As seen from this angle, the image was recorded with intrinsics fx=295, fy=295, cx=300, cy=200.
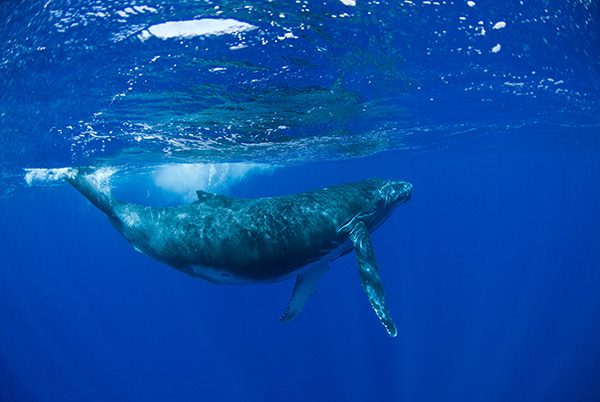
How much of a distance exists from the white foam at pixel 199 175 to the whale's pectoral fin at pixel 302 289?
21211 mm

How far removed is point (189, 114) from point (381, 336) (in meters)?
28.6

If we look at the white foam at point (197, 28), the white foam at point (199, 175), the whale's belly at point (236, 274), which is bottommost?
the white foam at point (199, 175)

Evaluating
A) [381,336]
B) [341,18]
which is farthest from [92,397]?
[341,18]

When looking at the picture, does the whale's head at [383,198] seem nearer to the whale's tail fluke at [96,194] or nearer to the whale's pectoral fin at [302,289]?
the whale's pectoral fin at [302,289]

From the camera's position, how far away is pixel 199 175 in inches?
1240

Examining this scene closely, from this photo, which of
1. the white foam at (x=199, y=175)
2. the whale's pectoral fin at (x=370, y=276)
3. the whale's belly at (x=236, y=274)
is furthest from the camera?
the white foam at (x=199, y=175)

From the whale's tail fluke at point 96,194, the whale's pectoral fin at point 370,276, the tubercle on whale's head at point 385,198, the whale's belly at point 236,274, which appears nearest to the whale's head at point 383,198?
the tubercle on whale's head at point 385,198

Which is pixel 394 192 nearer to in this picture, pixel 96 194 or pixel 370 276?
pixel 370 276

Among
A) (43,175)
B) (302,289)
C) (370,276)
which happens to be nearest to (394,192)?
(370,276)

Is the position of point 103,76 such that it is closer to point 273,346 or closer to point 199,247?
point 199,247

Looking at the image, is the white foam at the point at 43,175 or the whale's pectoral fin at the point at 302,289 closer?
the whale's pectoral fin at the point at 302,289

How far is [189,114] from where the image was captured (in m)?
11.3

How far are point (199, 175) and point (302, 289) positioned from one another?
27473mm

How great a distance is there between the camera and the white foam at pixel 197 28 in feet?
19.2
